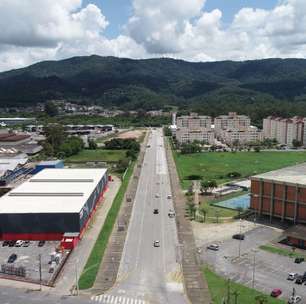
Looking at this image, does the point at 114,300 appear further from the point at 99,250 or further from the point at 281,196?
the point at 281,196

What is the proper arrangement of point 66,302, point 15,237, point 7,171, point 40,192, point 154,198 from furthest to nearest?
point 7,171 → point 154,198 → point 40,192 → point 15,237 → point 66,302

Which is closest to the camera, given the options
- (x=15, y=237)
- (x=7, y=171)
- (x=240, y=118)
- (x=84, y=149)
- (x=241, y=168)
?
(x=15, y=237)

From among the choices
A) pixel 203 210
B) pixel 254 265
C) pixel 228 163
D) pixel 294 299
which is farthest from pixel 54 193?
pixel 228 163

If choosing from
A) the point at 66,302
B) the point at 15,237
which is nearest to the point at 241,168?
the point at 15,237

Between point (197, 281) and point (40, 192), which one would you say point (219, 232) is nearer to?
point (197, 281)

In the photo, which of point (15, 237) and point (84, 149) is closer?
point (15, 237)

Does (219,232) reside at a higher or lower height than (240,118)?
lower

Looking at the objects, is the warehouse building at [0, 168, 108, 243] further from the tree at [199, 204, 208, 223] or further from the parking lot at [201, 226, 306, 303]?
the parking lot at [201, 226, 306, 303]

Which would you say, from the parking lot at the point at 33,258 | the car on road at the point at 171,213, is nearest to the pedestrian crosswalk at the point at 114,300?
the parking lot at the point at 33,258
